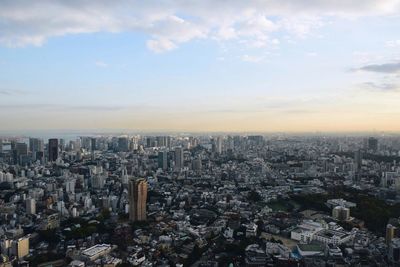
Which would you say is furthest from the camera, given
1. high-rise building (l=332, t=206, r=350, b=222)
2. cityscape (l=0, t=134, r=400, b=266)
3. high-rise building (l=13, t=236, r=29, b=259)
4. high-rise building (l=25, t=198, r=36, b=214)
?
high-rise building (l=25, t=198, r=36, b=214)

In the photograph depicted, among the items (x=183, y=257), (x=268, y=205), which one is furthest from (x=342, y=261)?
(x=268, y=205)

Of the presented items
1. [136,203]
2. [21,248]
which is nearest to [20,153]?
[136,203]

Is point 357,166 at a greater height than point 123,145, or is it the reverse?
point 123,145

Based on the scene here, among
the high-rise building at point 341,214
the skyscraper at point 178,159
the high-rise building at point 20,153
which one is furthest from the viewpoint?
the high-rise building at point 20,153

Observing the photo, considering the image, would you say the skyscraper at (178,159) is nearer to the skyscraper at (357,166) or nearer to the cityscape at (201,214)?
the cityscape at (201,214)

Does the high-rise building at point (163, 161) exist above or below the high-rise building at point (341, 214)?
above

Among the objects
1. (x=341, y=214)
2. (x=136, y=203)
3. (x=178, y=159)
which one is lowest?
(x=341, y=214)

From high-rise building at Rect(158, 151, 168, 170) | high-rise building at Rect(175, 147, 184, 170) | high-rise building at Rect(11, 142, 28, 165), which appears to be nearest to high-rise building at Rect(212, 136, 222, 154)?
high-rise building at Rect(175, 147, 184, 170)

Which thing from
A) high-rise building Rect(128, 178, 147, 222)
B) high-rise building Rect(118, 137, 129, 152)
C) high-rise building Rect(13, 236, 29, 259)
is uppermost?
high-rise building Rect(118, 137, 129, 152)

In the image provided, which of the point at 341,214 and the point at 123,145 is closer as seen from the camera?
the point at 341,214

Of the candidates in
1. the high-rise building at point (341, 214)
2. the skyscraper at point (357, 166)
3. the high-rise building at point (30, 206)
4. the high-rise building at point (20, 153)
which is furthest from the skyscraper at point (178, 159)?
the high-rise building at point (341, 214)

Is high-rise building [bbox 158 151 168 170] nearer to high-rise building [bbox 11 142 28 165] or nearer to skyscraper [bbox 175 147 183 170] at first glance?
skyscraper [bbox 175 147 183 170]

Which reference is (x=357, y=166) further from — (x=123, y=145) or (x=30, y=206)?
(x=123, y=145)
